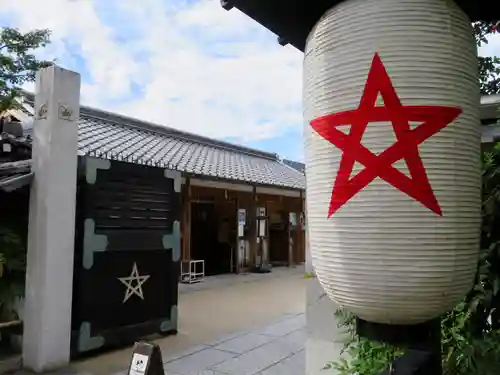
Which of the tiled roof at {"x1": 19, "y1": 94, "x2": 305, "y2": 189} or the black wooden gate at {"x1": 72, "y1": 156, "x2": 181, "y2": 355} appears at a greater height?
the tiled roof at {"x1": 19, "y1": 94, "x2": 305, "y2": 189}

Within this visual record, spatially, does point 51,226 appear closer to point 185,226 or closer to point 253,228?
point 185,226

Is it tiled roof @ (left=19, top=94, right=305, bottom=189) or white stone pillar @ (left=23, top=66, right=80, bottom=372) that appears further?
tiled roof @ (left=19, top=94, right=305, bottom=189)

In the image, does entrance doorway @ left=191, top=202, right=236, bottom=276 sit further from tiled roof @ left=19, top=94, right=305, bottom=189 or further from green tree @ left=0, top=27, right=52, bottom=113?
green tree @ left=0, top=27, right=52, bottom=113

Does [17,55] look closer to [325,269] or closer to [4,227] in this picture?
[4,227]

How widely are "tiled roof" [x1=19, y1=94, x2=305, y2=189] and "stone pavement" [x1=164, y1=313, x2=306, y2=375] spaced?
3.69 m

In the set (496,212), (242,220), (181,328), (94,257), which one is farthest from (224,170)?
(496,212)

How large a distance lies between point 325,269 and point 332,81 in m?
0.68

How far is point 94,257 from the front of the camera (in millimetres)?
4684

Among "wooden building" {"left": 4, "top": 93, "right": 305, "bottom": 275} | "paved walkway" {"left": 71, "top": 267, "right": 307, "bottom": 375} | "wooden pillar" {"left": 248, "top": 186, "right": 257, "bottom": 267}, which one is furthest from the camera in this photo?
"wooden pillar" {"left": 248, "top": 186, "right": 257, "bottom": 267}

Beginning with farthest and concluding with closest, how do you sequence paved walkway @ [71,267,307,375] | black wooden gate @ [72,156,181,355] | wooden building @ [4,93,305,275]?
wooden building @ [4,93,305,275] < black wooden gate @ [72,156,181,355] < paved walkway @ [71,267,307,375]

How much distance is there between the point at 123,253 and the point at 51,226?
3.36ft

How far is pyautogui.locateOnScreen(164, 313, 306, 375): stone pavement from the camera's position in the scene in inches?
166

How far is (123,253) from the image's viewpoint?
5.03m

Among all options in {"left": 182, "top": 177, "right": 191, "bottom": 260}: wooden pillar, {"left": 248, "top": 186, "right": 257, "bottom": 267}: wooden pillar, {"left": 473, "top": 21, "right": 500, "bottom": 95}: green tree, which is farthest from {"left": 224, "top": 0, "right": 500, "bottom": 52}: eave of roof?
{"left": 248, "top": 186, "right": 257, "bottom": 267}: wooden pillar
